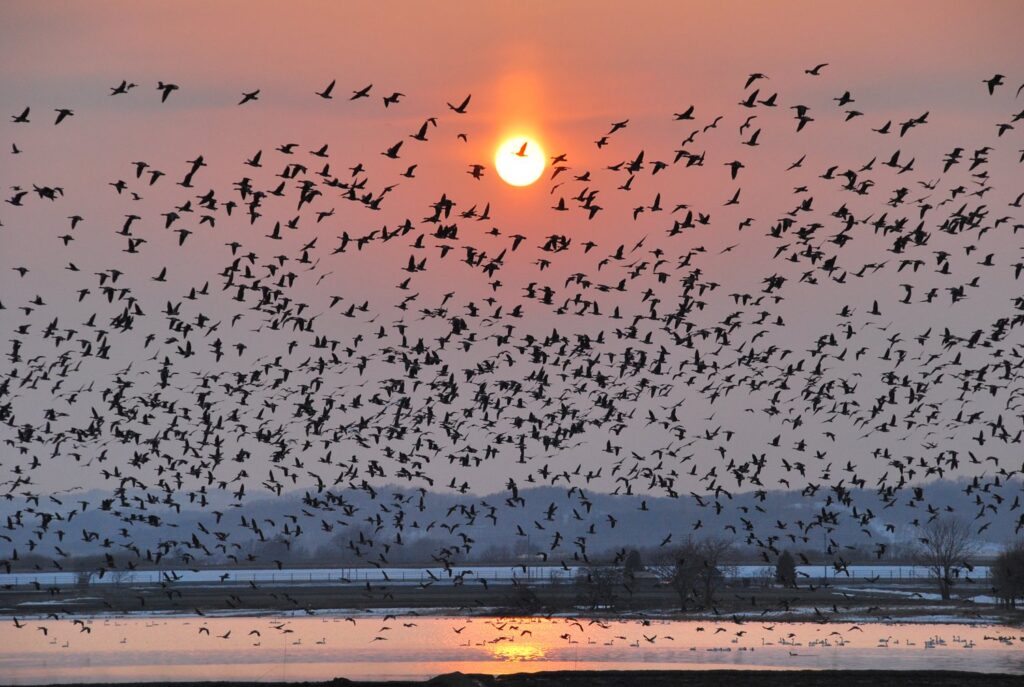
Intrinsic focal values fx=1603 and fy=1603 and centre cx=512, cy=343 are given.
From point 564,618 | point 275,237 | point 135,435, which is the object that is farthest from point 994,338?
point 564,618

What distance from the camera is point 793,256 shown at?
62.1 m

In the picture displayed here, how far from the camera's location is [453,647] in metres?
89.2

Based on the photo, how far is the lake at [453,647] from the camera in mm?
75812

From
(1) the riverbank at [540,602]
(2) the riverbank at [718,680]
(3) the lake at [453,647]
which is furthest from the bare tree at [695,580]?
(2) the riverbank at [718,680]

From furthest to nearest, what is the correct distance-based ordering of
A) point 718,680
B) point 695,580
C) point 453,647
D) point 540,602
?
point 695,580 < point 540,602 < point 453,647 < point 718,680

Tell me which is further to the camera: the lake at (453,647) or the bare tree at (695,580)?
the bare tree at (695,580)

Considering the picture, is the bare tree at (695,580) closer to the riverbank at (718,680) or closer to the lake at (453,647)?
the lake at (453,647)

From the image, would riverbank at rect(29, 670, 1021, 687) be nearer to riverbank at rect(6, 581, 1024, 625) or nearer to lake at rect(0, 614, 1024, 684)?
lake at rect(0, 614, 1024, 684)

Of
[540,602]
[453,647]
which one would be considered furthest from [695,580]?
[453,647]

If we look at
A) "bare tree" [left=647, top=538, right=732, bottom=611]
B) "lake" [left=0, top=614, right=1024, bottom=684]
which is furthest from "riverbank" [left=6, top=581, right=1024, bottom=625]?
"lake" [left=0, top=614, right=1024, bottom=684]

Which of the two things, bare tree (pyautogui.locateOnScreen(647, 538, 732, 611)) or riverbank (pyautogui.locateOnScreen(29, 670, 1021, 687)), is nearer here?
riverbank (pyautogui.locateOnScreen(29, 670, 1021, 687))

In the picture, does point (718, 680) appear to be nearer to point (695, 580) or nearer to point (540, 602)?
point (540, 602)

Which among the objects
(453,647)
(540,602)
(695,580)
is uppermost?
(695,580)

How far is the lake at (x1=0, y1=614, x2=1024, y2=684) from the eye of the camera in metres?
75.8
